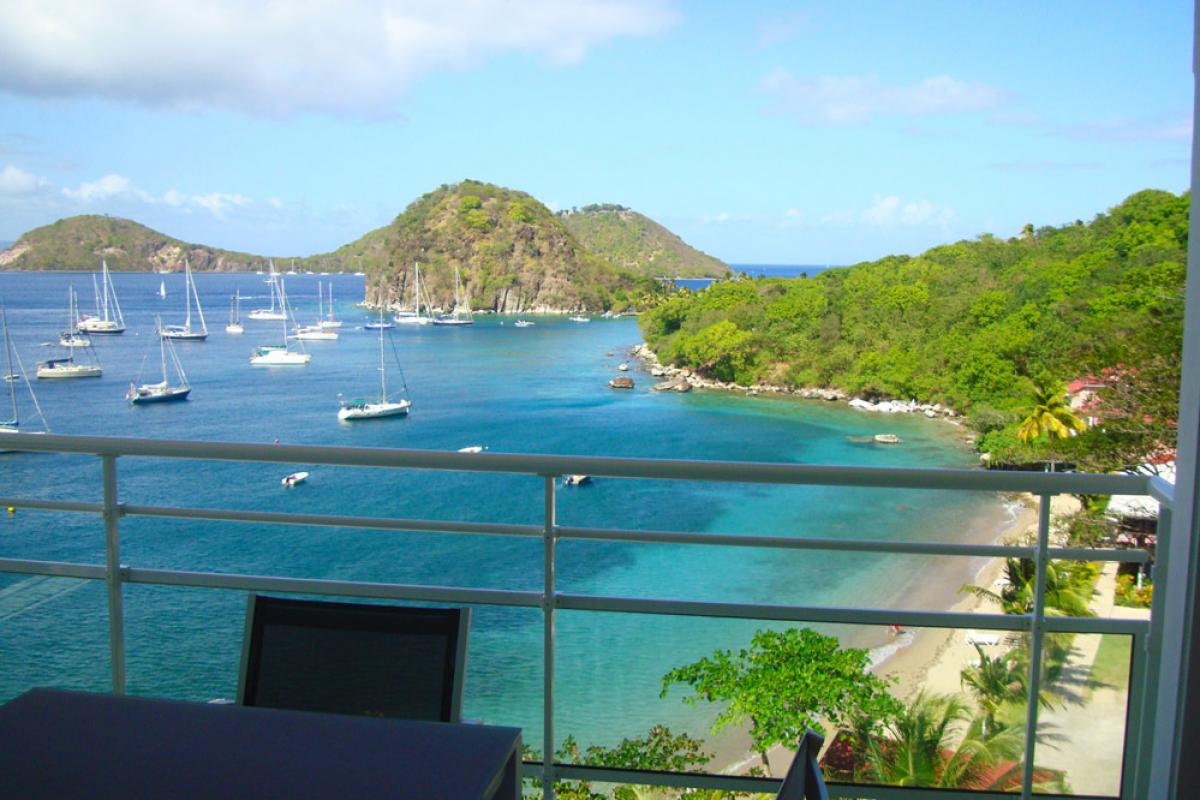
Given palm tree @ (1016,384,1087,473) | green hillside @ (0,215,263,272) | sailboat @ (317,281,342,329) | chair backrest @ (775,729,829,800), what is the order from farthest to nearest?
sailboat @ (317,281,342,329)
green hillside @ (0,215,263,272)
palm tree @ (1016,384,1087,473)
chair backrest @ (775,729,829,800)

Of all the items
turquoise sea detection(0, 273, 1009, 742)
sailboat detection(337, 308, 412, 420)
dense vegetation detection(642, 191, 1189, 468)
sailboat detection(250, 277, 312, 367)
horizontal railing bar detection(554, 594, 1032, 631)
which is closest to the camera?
horizontal railing bar detection(554, 594, 1032, 631)

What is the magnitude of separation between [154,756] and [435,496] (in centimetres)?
2629

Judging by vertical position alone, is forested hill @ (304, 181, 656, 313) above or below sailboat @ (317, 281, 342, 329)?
above

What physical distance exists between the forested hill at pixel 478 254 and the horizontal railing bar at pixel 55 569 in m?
52.6

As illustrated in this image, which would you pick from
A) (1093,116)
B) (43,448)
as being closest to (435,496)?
(43,448)

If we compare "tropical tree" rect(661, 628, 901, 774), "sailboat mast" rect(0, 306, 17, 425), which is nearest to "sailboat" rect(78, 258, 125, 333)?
"sailboat mast" rect(0, 306, 17, 425)

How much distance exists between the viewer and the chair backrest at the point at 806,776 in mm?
760

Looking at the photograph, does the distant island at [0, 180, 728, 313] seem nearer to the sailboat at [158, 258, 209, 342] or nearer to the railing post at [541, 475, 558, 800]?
the sailboat at [158, 258, 209, 342]

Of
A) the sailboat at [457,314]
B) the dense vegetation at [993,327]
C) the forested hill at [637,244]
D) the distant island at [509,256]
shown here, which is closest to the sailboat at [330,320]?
the distant island at [509,256]

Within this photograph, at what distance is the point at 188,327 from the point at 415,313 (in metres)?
12.9

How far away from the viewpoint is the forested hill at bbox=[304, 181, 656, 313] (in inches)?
2093

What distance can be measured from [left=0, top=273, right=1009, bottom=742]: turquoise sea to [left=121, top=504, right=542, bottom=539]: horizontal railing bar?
219mm

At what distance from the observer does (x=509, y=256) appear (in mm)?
54844

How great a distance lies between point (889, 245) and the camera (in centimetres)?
4803
